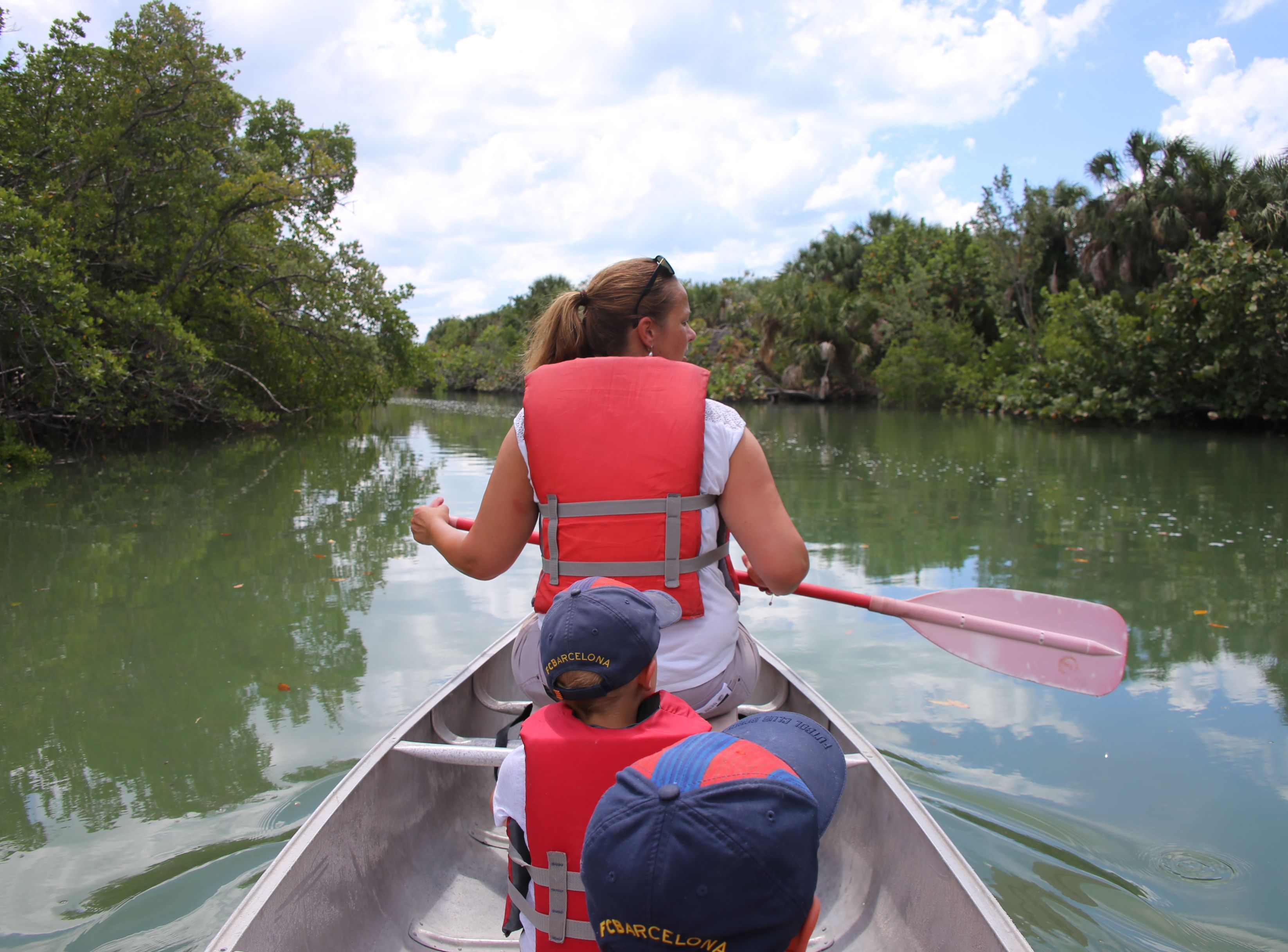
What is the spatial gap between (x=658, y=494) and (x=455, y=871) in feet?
4.02

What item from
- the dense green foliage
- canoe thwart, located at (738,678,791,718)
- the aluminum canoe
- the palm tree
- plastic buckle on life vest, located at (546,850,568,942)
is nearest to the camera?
plastic buckle on life vest, located at (546,850,568,942)

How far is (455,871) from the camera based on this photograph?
2.36 metres

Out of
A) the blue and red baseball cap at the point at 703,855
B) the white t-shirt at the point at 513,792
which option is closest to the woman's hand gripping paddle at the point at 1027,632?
the white t-shirt at the point at 513,792

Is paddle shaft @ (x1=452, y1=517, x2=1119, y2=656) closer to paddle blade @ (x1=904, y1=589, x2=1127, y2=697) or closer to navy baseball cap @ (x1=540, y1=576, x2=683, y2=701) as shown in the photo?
A: paddle blade @ (x1=904, y1=589, x2=1127, y2=697)

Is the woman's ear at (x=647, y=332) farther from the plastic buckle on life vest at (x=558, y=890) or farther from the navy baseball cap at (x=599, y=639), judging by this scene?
the plastic buckle on life vest at (x=558, y=890)

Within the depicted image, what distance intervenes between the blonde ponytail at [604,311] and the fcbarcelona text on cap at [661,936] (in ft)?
4.39

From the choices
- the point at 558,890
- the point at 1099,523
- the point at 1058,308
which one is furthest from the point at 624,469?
the point at 1058,308

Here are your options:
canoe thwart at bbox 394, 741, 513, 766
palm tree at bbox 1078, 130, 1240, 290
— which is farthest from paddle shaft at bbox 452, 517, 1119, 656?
palm tree at bbox 1078, 130, 1240, 290

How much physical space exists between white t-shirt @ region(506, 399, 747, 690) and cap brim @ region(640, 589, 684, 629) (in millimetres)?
46

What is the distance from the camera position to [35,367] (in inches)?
429

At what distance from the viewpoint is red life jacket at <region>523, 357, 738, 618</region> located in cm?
187

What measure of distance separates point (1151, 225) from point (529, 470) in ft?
82.7

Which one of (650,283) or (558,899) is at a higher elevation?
(650,283)

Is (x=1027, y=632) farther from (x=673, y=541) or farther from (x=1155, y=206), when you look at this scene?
(x=1155, y=206)
